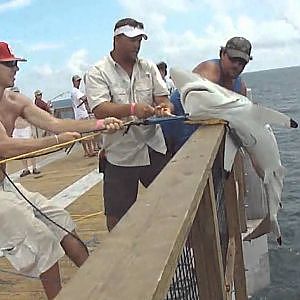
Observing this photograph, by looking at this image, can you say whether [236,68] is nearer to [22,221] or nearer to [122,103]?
[122,103]

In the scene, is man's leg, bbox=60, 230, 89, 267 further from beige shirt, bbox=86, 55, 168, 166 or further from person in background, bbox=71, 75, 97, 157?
person in background, bbox=71, 75, 97, 157

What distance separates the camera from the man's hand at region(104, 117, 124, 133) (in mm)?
4016

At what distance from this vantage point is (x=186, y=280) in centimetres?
257

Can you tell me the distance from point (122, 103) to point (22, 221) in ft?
4.30

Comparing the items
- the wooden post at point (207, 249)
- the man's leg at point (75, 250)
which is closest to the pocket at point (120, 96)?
the man's leg at point (75, 250)

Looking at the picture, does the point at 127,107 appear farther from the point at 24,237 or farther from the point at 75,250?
the point at 24,237

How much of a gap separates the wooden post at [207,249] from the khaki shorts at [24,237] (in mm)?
1197

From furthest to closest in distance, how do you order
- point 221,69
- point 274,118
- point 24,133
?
point 24,133 < point 221,69 < point 274,118

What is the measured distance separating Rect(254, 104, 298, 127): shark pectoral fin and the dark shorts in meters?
0.92

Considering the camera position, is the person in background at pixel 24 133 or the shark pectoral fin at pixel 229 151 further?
the person in background at pixel 24 133

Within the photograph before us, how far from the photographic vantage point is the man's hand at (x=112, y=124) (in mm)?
4016

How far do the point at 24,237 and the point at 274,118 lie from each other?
1856 millimetres

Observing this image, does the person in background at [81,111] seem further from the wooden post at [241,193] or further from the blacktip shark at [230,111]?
the blacktip shark at [230,111]

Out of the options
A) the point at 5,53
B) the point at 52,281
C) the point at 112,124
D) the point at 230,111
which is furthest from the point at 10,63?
the point at 230,111
